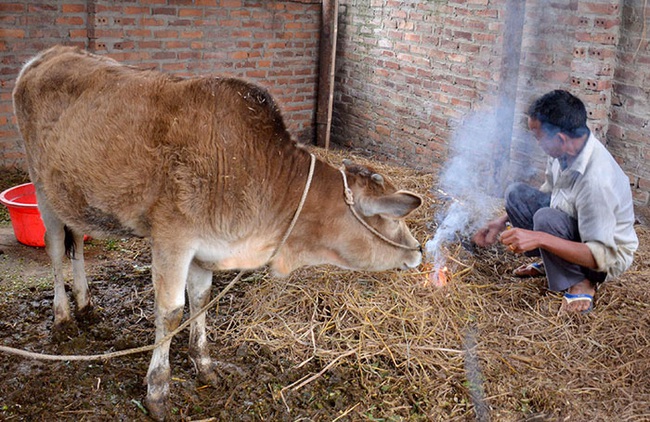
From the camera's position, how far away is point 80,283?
15.3 feet

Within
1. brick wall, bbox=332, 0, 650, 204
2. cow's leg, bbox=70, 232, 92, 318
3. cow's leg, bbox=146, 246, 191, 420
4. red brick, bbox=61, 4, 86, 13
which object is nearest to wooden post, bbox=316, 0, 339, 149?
brick wall, bbox=332, 0, 650, 204

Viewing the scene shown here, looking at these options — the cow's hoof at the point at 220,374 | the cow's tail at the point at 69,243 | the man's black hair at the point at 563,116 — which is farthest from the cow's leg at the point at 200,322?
the man's black hair at the point at 563,116

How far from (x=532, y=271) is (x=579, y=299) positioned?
54 centimetres

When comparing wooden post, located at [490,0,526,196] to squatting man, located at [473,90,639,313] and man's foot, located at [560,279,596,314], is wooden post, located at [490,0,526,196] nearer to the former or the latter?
squatting man, located at [473,90,639,313]

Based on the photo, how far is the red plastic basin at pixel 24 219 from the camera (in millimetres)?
5496

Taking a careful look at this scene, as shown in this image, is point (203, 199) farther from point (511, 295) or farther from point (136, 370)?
point (511, 295)

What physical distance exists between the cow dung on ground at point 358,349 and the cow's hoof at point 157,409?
0.21ft

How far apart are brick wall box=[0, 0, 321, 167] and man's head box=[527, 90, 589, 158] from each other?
2.26 meters

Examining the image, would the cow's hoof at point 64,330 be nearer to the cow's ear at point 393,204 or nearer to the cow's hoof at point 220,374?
the cow's hoof at point 220,374

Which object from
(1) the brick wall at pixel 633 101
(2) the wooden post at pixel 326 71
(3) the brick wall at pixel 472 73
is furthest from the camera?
(2) the wooden post at pixel 326 71

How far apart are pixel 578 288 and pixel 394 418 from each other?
69.6 inches

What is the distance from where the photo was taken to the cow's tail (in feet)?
14.9

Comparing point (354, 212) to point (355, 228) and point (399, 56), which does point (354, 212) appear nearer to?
point (355, 228)

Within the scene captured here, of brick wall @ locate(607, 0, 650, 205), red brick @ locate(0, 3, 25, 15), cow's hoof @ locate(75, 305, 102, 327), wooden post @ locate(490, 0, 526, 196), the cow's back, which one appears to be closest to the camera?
the cow's back
